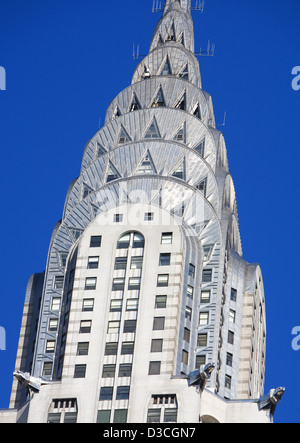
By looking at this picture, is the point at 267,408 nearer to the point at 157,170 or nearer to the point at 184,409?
the point at 184,409

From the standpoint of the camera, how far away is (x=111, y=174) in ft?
566

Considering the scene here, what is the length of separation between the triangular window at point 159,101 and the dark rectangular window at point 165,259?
1183 inches

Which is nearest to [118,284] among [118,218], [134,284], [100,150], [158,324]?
[134,284]

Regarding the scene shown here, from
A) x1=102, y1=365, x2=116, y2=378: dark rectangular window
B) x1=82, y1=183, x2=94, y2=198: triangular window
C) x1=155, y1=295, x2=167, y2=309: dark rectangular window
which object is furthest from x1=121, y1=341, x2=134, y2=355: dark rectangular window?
x1=82, y1=183, x2=94, y2=198: triangular window

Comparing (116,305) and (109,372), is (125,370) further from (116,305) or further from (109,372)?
(116,305)

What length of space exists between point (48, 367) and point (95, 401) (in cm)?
1192

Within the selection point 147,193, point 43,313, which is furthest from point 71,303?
point 147,193

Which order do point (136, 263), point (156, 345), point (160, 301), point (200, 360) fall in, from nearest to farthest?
Result: point (156, 345), point (160, 301), point (200, 360), point (136, 263)

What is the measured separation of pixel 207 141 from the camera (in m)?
178

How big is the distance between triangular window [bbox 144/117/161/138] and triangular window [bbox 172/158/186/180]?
6326mm

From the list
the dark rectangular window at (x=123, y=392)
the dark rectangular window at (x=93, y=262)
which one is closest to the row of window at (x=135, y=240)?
the dark rectangular window at (x=93, y=262)

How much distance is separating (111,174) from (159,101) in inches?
610
